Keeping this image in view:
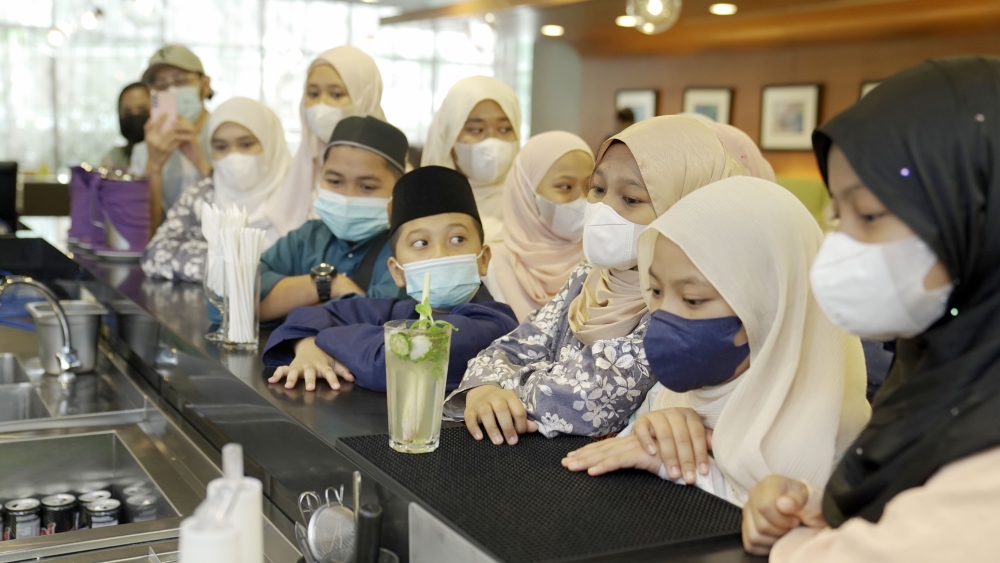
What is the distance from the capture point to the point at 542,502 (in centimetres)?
111

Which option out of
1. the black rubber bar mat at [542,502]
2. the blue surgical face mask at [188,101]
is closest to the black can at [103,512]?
the black rubber bar mat at [542,502]

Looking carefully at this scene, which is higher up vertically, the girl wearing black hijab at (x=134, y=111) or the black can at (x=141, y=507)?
the girl wearing black hijab at (x=134, y=111)

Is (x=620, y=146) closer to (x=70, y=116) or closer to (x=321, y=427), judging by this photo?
(x=321, y=427)

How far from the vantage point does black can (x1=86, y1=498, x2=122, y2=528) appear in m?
1.84

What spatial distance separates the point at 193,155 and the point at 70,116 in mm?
6949

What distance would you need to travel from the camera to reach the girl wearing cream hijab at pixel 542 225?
7.68 ft

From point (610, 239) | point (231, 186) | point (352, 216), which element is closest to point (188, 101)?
point (231, 186)

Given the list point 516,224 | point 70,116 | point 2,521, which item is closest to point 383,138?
point 516,224

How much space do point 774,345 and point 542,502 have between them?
Answer: 33cm

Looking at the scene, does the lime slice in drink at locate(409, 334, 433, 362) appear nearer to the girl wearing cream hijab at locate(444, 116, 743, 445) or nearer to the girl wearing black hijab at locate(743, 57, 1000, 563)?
the girl wearing cream hijab at locate(444, 116, 743, 445)

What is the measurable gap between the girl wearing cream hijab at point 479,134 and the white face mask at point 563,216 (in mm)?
323

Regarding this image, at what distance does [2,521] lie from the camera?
1887 millimetres

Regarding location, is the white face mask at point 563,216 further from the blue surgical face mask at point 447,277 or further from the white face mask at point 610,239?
the white face mask at point 610,239

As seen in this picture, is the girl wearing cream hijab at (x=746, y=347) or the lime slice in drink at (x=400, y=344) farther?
the lime slice in drink at (x=400, y=344)
